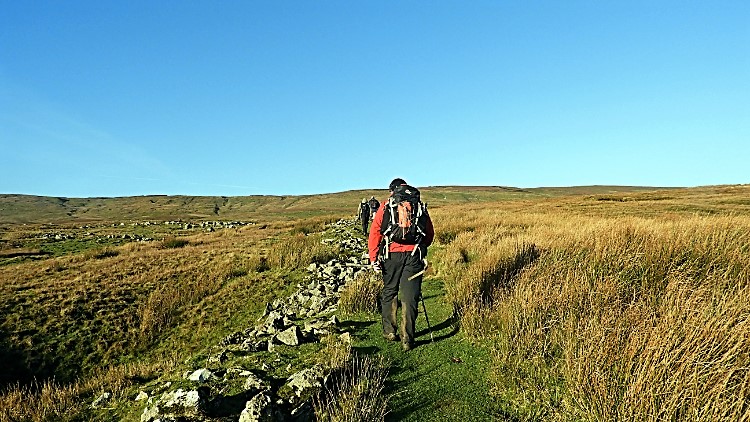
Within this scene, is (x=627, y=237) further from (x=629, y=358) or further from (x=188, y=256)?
(x=188, y=256)

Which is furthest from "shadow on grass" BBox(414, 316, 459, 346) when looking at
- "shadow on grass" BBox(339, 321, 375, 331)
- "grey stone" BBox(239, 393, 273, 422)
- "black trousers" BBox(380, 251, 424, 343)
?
"grey stone" BBox(239, 393, 273, 422)

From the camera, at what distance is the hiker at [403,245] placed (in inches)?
246

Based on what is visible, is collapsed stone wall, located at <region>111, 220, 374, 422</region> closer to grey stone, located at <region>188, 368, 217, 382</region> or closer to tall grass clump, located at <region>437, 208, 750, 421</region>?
grey stone, located at <region>188, 368, 217, 382</region>

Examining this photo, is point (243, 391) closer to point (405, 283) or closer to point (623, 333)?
point (405, 283)

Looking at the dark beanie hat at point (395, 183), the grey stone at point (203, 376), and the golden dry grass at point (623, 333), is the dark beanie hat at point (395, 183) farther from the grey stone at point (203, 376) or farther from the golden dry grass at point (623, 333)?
the grey stone at point (203, 376)

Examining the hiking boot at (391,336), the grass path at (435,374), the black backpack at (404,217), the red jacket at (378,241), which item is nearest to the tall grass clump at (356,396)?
the grass path at (435,374)

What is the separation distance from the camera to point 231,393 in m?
5.06

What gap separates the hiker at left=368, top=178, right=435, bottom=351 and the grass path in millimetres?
429

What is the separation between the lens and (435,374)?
5.39 meters

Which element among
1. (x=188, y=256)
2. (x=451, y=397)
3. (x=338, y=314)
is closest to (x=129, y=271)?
(x=188, y=256)

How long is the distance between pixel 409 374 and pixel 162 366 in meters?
5.10

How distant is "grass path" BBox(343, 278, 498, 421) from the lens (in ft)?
14.6

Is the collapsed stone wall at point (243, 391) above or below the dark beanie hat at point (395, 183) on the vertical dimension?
below

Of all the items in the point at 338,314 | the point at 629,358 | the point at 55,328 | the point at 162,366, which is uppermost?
the point at 629,358
